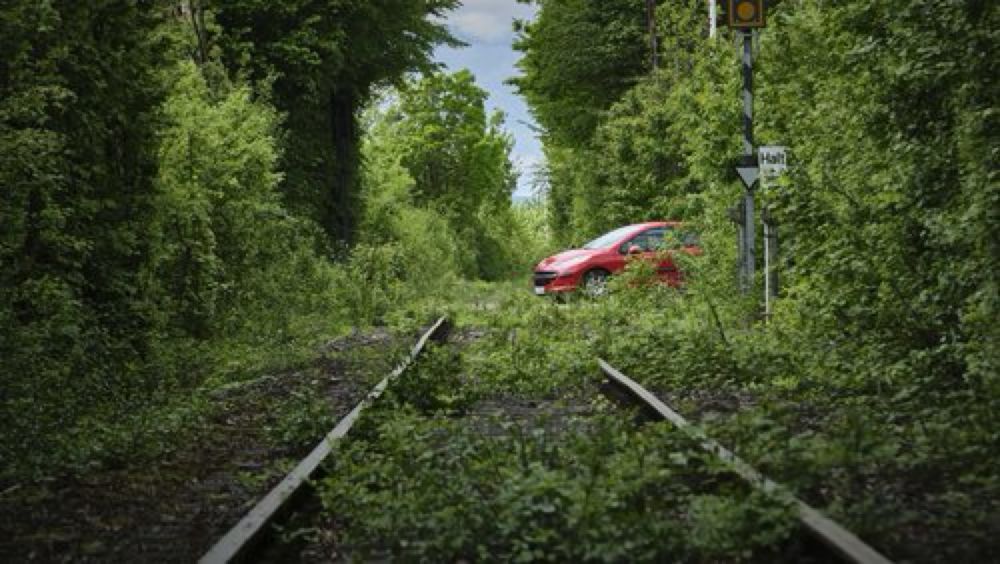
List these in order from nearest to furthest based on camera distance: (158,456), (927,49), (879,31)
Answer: (158,456) < (927,49) < (879,31)

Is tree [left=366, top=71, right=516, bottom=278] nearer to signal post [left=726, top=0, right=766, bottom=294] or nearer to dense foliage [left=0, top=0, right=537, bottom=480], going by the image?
dense foliage [left=0, top=0, right=537, bottom=480]

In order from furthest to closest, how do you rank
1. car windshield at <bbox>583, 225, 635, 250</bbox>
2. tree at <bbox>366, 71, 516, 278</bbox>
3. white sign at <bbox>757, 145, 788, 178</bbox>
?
1. tree at <bbox>366, 71, 516, 278</bbox>
2. car windshield at <bbox>583, 225, 635, 250</bbox>
3. white sign at <bbox>757, 145, 788, 178</bbox>

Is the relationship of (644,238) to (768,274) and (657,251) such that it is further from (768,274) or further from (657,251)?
(768,274)

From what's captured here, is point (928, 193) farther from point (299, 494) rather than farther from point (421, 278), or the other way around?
point (421, 278)

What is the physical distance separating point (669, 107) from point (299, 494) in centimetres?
1954

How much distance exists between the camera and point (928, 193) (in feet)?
23.6

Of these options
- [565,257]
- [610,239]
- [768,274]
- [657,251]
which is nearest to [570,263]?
[565,257]

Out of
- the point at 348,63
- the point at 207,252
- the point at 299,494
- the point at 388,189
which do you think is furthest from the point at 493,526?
the point at 388,189

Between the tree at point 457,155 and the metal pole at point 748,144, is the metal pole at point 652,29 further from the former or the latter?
the tree at point 457,155

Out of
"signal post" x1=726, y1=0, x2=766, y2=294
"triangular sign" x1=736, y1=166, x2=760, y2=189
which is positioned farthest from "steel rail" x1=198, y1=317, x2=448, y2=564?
"signal post" x1=726, y1=0, x2=766, y2=294

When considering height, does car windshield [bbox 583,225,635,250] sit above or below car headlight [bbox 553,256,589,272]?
above

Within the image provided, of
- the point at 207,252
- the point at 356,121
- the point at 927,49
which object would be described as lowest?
the point at 207,252

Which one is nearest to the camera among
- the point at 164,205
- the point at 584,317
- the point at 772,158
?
the point at 164,205

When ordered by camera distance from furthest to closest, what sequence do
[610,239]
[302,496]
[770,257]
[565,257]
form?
1. [565,257]
2. [610,239]
3. [770,257]
4. [302,496]
